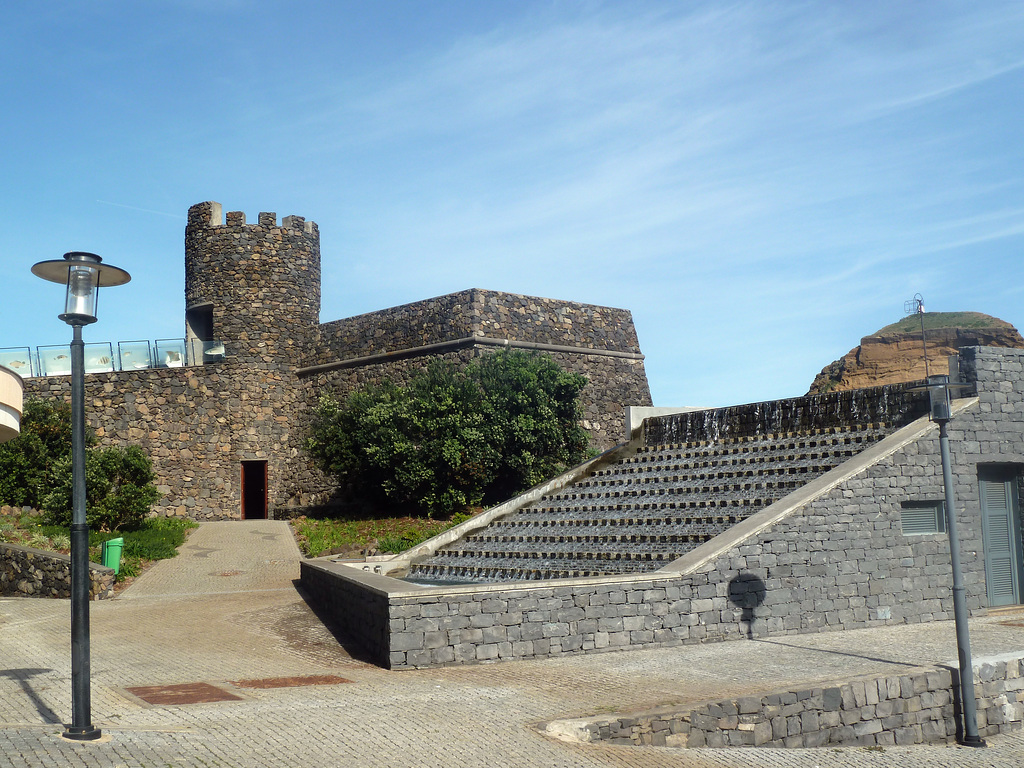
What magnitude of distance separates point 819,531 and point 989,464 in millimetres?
4156

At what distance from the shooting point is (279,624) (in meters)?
12.8

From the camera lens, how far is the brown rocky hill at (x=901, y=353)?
7212 centimetres

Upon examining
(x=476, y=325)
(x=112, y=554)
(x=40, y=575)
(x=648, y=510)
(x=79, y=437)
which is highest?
(x=476, y=325)

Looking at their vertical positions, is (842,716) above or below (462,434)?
below

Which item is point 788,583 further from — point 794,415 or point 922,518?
point 794,415

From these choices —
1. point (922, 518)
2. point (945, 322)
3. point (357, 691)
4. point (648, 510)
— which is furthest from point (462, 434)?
point (945, 322)

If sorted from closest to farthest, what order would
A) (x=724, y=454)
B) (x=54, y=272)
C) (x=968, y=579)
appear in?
(x=54, y=272)
(x=968, y=579)
(x=724, y=454)

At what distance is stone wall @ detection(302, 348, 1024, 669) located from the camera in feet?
32.7

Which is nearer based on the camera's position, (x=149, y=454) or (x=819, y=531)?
(x=819, y=531)

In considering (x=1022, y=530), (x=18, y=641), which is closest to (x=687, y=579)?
(x=1022, y=530)

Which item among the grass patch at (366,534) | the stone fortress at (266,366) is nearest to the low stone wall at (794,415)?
the grass patch at (366,534)

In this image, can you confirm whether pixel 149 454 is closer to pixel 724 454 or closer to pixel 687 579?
pixel 724 454

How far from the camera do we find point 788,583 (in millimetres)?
12023

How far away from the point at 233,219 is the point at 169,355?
15.2ft
